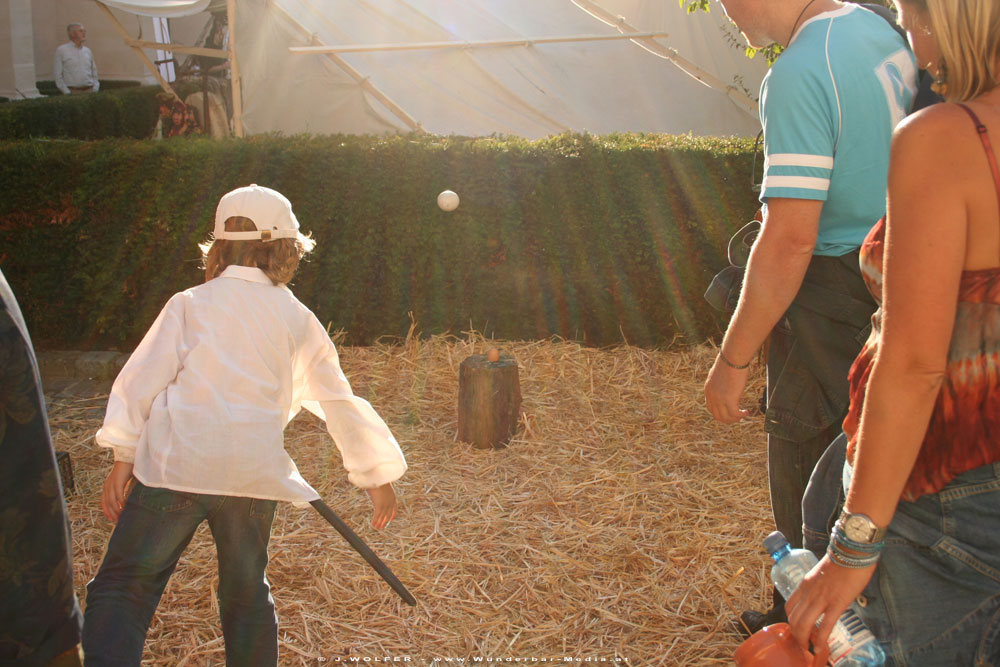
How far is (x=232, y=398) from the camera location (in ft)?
7.39

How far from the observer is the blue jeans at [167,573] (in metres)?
2.09

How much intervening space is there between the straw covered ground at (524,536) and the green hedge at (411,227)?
0.59 metres

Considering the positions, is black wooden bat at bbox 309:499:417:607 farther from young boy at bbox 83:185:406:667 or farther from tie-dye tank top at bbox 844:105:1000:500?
tie-dye tank top at bbox 844:105:1000:500

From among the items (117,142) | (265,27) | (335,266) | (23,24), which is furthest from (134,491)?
(23,24)

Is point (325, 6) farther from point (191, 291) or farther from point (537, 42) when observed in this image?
point (191, 291)

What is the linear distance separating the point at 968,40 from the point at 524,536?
2.90 meters

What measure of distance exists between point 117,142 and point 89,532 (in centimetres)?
331

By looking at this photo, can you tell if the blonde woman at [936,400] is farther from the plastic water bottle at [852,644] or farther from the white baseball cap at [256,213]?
the white baseball cap at [256,213]

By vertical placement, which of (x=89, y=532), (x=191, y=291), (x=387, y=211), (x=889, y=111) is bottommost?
(x=89, y=532)

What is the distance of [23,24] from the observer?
18.1 metres

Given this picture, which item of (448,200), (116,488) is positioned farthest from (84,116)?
(116,488)

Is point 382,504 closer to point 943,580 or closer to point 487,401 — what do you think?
point 943,580

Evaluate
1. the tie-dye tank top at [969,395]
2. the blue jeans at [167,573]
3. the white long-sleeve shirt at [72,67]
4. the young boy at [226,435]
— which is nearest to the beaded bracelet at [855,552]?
the tie-dye tank top at [969,395]

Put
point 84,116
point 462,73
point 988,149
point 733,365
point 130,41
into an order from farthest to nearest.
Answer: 1. point 84,116
2. point 462,73
3. point 130,41
4. point 733,365
5. point 988,149
